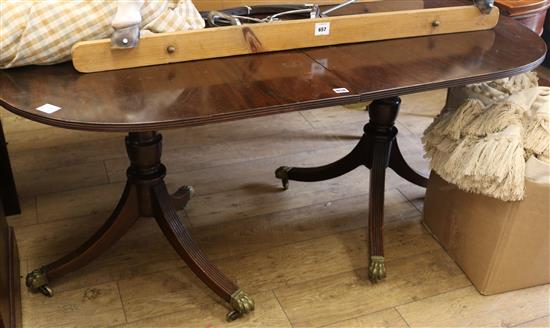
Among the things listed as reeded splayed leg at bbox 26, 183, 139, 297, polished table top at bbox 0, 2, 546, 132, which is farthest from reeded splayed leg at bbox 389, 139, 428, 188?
reeded splayed leg at bbox 26, 183, 139, 297

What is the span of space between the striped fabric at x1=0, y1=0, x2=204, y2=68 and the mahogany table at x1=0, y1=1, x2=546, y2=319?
0.04 metres

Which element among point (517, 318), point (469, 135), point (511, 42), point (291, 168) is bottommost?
point (517, 318)

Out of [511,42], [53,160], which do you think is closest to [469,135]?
[511,42]

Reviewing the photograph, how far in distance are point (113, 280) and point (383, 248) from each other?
0.85 metres

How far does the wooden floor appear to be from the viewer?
5.58 ft

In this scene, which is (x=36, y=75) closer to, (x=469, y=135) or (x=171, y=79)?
(x=171, y=79)

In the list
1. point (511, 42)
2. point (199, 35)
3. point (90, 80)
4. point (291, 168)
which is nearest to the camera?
point (90, 80)

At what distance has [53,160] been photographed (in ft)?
7.76

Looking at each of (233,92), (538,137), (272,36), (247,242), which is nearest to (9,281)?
(247,242)

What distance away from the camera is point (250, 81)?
1363 mm

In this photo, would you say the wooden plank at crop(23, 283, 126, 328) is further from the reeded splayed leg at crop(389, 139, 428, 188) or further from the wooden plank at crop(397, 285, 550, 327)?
the reeded splayed leg at crop(389, 139, 428, 188)

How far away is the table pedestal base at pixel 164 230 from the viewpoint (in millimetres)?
1652

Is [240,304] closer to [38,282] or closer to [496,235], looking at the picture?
[38,282]

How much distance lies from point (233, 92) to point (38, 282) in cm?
86
